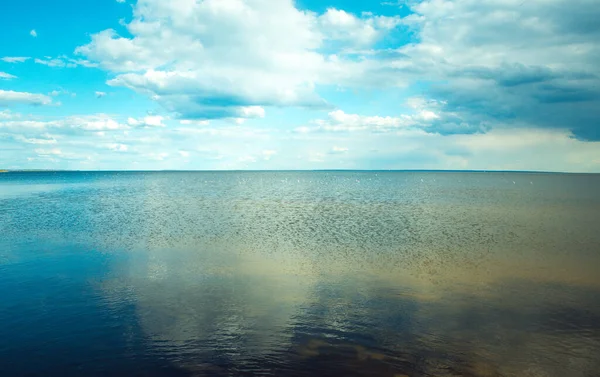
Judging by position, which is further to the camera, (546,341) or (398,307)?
(398,307)

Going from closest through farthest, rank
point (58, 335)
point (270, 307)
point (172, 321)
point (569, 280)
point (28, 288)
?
point (58, 335)
point (172, 321)
point (270, 307)
point (28, 288)
point (569, 280)

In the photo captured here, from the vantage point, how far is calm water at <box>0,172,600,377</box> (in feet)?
48.2

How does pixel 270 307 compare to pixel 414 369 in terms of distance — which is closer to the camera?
pixel 414 369

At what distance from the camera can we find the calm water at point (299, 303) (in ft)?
48.2

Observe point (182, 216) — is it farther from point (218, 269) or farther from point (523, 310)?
point (523, 310)

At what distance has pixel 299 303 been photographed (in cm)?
2081

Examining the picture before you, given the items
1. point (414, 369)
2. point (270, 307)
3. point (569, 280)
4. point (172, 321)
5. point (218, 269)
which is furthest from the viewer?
point (218, 269)

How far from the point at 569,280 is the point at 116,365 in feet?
87.4

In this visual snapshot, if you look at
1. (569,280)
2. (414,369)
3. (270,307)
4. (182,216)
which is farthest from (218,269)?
(182,216)

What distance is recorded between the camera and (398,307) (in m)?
20.4

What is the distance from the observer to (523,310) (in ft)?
66.6

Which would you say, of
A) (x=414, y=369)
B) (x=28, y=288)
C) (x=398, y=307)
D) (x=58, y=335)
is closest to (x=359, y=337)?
(x=414, y=369)

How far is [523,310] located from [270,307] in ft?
42.5

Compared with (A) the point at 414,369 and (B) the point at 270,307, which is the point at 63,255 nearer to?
(B) the point at 270,307
